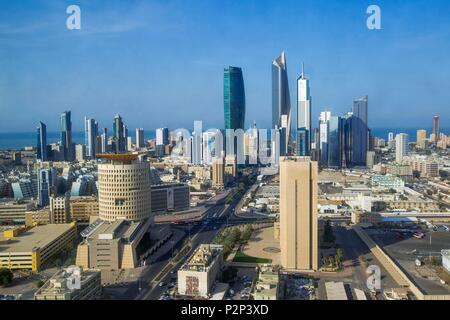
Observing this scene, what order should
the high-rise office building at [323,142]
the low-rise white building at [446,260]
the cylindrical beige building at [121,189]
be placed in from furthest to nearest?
the high-rise office building at [323,142]
the cylindrical beige building at [121,189]
the low-rise white building at [446,260]

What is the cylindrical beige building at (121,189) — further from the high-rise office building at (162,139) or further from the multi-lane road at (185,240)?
the high-rise office building at (162,139)

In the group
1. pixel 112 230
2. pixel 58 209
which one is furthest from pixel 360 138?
pixel 112 230

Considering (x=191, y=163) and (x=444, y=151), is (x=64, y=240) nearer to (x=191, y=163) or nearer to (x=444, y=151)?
(x=191, y=163)

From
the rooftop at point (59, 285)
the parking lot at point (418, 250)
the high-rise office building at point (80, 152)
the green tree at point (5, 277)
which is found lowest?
the parking lot at point (418, 250)

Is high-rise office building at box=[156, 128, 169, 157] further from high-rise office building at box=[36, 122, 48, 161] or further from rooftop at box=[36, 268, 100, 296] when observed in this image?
rooftop at box=[36, 268, 100, 296]

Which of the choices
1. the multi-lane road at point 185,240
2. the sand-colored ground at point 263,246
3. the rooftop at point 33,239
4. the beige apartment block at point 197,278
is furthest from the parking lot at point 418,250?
the rooftop at point 33,239
